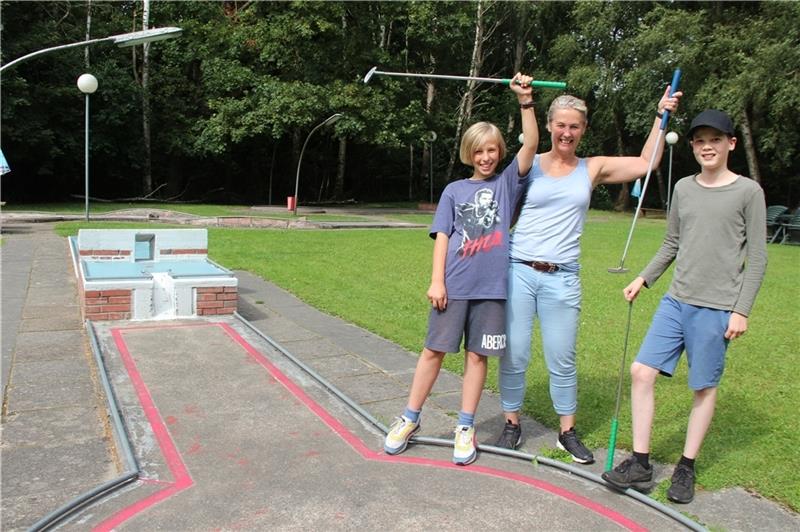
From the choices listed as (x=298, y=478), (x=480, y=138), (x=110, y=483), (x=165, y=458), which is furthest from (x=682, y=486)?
(x=110, y=483)

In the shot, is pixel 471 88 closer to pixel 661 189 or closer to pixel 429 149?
pixel 429 149

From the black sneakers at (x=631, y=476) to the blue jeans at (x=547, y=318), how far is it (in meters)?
0.50

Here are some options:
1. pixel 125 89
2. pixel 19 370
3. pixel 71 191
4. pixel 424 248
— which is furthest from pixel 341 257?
pixel 71 191

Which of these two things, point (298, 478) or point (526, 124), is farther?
point (526, 124)

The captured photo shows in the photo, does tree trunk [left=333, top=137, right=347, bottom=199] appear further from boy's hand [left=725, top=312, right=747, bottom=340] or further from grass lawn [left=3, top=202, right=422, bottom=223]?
boy's hand [left=725, top=312, right=747, bottom=340]

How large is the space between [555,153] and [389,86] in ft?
80.3

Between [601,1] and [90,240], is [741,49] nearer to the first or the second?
[601,1]

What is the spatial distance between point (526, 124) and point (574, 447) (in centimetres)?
170

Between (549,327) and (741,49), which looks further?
(741,49)

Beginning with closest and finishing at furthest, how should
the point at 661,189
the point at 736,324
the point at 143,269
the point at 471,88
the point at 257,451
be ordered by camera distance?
the point at 736,324 < the point at 257,451 < the point at 143,269 < the point at 471,88 < the point at 661,189

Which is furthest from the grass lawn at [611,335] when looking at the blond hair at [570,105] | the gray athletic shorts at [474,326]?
the blond hair at [570,105]

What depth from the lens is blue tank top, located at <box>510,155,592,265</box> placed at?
11.1 feet

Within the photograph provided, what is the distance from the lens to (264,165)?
109ft

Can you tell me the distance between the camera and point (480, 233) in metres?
3.40
